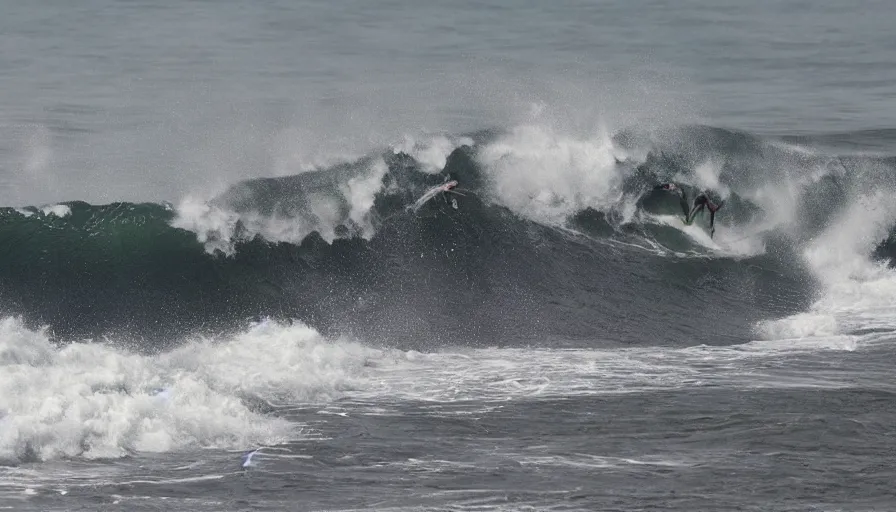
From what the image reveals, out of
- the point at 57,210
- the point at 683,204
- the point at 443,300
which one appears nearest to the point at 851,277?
the point at 683,204

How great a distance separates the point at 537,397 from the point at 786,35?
41.3 metres

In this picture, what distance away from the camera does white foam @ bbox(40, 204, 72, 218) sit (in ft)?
63.0

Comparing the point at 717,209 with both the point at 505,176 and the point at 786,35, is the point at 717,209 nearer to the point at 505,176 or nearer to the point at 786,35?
the point at 505,176

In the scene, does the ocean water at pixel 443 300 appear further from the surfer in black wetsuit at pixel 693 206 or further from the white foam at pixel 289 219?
the surfer in black wetsuit at pixel 693 206

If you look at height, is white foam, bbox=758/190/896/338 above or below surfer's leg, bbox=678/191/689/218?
below

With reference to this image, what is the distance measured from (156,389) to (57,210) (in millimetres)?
6476

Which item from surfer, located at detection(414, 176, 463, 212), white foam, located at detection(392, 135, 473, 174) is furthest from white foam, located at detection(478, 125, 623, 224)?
surfer, located at detection(414, 176, 463, 212)

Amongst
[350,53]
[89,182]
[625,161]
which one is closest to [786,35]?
[350,53]

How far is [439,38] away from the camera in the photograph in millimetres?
49188

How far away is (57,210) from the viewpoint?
63.2 feet

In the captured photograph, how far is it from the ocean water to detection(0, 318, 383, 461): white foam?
0.13 feet

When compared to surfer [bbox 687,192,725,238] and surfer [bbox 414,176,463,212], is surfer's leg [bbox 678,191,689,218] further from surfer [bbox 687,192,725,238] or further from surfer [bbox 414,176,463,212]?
surfer [bbox 414,176,463,212]

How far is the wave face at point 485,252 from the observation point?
57.4 ft

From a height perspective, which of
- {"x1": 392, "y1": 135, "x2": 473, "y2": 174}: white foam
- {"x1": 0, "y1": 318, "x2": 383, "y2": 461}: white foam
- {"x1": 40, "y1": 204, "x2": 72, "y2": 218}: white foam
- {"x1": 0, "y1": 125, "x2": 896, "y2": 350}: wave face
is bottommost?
{"x1": 0, "y1": 318, "x2": 383, "y2": 461}: white foam
